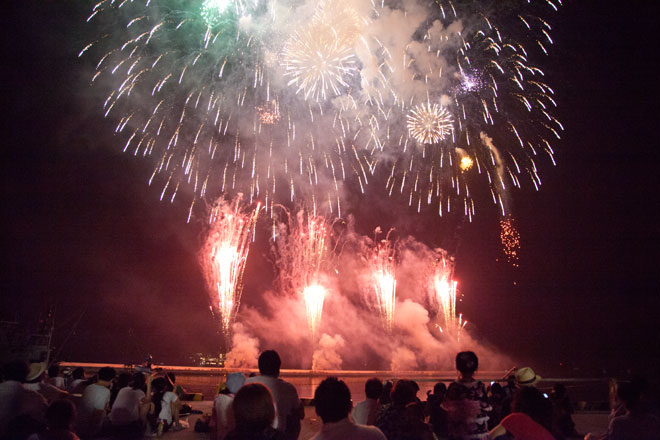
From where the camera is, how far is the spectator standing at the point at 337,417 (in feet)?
8.42

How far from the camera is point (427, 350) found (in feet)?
145

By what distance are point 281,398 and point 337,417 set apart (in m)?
1.59

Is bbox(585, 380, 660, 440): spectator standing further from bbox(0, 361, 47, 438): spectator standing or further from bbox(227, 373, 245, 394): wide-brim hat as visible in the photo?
bbox(0, 361, 47, 438): spectator standing

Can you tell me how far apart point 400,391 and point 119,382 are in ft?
17.1

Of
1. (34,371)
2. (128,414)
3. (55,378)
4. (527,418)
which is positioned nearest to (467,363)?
(527,418)

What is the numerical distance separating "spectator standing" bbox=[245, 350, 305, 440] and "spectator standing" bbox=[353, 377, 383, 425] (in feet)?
3.65

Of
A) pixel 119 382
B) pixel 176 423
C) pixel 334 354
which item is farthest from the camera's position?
pixel 334 354

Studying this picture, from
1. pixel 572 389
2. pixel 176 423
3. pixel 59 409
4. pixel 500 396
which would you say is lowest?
pixel 572 389

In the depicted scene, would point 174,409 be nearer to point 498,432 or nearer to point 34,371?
point 34,371

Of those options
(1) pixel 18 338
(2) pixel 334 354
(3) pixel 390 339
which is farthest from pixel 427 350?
(1) pixel 18 338

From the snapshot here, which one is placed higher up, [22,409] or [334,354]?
[22,409]

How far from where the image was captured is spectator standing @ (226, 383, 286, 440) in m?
2.63

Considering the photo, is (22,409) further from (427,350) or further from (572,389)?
(427,350)

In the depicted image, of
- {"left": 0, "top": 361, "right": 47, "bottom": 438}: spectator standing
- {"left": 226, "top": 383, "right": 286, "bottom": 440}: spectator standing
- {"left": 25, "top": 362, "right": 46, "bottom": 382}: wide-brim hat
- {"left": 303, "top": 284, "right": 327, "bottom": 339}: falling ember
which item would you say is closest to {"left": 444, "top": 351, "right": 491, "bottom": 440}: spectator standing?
{"left": 226, "top": 383, "right": 286, "bottom": 440}: spectator standing
